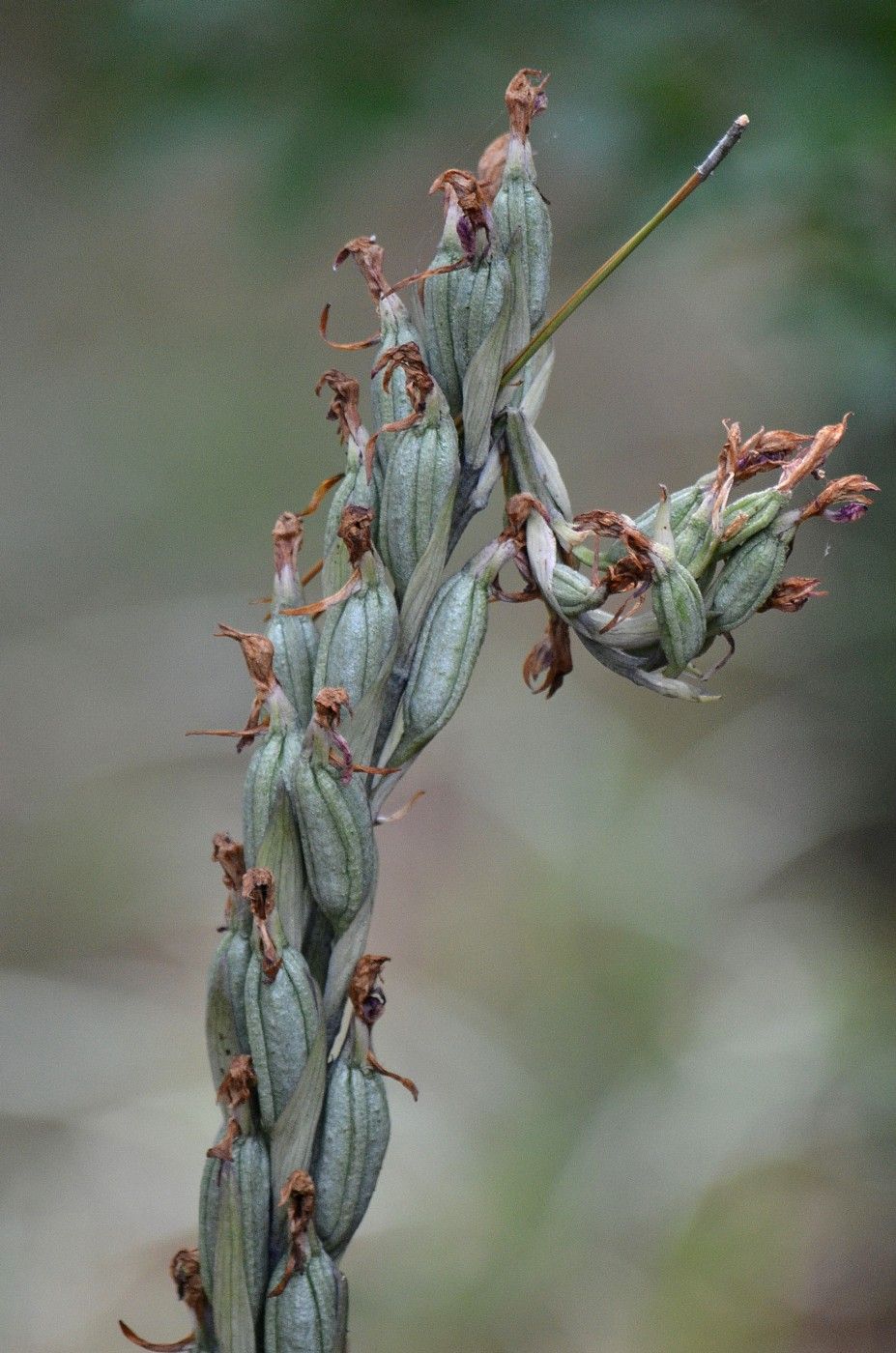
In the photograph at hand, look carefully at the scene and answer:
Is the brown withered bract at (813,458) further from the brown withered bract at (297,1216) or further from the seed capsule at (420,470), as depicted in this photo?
the brown withered bract at (297,1216)

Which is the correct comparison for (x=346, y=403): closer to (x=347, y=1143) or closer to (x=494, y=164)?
(x=494, y=164)

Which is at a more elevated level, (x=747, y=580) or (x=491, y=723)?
(x=491, y=723)

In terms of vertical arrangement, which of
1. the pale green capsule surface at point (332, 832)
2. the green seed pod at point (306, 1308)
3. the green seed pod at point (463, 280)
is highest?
the green seed pod at point (463, 280)

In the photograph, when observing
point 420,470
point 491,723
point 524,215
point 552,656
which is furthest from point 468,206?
point 491,723

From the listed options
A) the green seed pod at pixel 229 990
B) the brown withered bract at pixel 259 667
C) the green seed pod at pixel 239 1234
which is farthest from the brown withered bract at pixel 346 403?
the green seed pod at pixel 239 1234

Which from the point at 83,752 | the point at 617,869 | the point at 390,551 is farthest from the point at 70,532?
the point at 390,551

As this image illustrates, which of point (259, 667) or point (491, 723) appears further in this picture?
point (491, 723)
